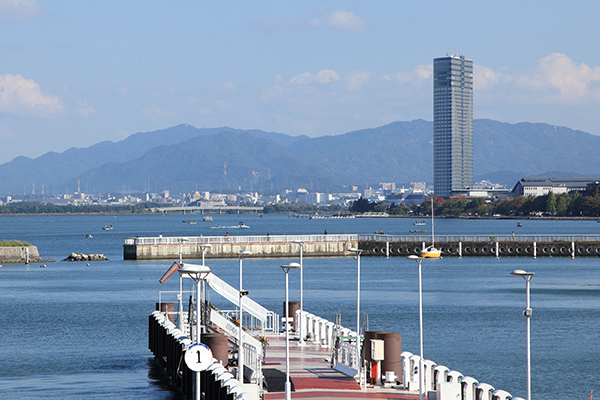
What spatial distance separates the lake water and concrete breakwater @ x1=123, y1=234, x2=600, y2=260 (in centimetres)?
247

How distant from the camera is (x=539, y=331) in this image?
163 feet

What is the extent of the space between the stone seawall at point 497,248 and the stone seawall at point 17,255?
4145 centimetres

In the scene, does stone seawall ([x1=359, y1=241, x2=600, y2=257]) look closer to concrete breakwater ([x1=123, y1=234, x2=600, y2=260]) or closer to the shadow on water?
concrete breakwater ([x1=123, y1=234, x2=600, y2=260])

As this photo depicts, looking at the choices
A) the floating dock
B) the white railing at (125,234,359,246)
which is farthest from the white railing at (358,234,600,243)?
the floating dock

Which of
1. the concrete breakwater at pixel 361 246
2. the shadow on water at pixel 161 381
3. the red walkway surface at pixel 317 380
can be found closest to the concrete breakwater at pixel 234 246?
the concrete breakwater at pixel 361 246

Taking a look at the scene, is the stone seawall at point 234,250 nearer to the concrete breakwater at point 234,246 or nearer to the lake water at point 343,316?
the concrete breakwater at point 234,246

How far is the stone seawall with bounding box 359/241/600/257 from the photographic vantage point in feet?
349

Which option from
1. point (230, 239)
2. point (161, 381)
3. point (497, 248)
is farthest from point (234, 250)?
point (161, 381)

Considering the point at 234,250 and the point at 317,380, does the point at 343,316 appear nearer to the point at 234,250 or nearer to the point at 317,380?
the point at 317,380

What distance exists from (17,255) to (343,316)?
6248 cm

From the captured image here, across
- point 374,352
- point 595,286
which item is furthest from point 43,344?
point 595,286

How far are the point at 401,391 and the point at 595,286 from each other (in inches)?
2155

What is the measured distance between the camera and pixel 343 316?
53562 millimetres

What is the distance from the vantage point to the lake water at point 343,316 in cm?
3650
